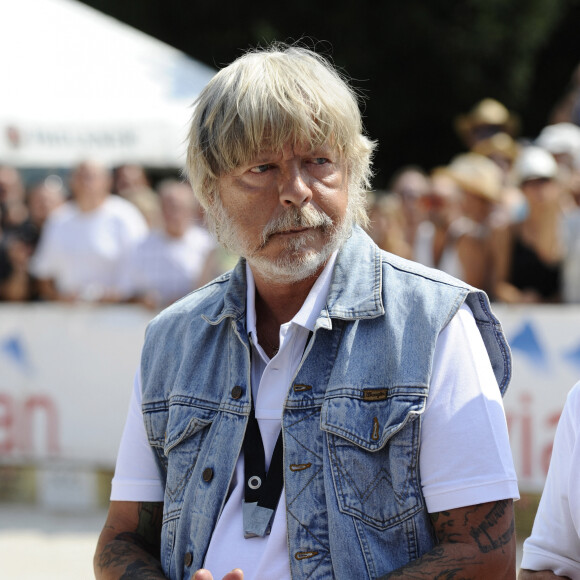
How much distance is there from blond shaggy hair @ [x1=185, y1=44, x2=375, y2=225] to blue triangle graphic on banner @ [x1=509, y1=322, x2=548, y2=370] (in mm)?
3607

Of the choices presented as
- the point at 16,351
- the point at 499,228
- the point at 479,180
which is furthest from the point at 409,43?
the point at 499,228

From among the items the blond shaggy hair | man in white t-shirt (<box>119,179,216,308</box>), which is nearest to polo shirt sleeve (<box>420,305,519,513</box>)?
the blond shaggy hair

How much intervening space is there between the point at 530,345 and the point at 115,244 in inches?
132

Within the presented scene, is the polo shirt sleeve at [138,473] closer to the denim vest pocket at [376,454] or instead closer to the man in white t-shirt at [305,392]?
the man in white t-shirt at [305,392]

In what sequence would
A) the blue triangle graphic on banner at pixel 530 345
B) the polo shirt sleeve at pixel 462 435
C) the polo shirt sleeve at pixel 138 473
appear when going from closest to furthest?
the polo shirt sleeve at pixel 462 435, the polo shirt sleeve at pixel 138 473, the blue triangle graphic on banner at pixel 530 345

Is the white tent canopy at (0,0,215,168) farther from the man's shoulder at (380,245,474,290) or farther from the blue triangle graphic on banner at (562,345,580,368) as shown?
the man's shoulder at (380,245,474,290)

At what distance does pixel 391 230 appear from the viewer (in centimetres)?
715

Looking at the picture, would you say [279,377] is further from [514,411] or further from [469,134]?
[469,134]

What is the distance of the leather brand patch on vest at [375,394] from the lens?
2.07m

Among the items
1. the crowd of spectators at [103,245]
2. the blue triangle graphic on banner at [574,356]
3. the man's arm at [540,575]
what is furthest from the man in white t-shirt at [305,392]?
the crowd of spectators at [103,245]

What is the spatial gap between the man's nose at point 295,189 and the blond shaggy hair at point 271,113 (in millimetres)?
69

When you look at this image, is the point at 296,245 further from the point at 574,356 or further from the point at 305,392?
the point at 574,356

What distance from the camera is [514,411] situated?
574 centimetres

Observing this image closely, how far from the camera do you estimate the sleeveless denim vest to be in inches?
80.3
